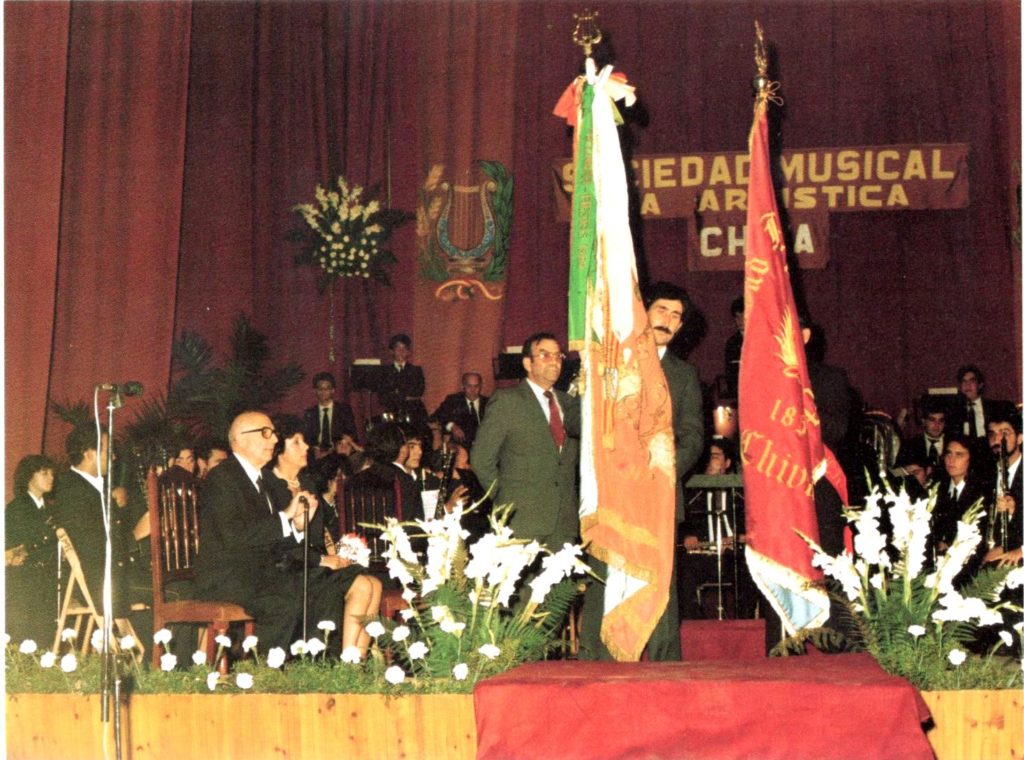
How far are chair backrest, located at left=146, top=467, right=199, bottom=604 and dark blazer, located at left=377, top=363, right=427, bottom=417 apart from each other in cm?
378

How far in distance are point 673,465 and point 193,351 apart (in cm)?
545

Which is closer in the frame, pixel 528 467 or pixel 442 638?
pixel 442 638

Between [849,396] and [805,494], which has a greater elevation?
[849,396]

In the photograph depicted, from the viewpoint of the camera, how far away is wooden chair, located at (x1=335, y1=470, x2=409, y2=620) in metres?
5.77

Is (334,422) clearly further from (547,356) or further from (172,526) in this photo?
(547,356)

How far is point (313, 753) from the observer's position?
417cm

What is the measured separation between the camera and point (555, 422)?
17.4ft

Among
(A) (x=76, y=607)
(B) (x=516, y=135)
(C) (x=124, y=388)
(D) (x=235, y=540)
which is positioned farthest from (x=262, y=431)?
(B) (x=516, y=135)

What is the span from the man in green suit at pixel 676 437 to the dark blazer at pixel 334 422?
433 centimetres

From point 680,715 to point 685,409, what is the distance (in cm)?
158

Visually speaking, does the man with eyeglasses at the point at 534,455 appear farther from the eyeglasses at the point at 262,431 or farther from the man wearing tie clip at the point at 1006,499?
the man wearing tie clip at the point at 1006,499

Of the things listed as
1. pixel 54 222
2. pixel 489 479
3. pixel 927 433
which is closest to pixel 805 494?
pixel 489 479

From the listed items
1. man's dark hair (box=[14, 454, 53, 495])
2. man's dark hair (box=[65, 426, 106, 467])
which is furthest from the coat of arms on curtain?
man's dark hair (box=[14, 454, 53, 495])

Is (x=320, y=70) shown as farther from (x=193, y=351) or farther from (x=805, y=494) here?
(x=805, y=494)
